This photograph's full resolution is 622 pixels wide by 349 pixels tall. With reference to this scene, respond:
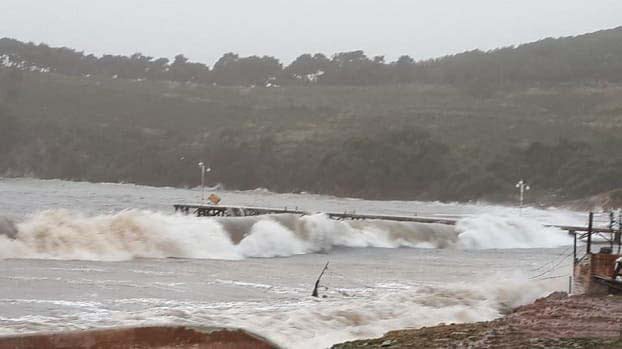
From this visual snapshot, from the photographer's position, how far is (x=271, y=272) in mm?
32438

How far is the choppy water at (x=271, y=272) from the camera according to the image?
64.0 ft

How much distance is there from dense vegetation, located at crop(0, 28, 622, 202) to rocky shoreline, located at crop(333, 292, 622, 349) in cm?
10634

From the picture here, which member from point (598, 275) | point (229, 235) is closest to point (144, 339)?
point (598, 275)

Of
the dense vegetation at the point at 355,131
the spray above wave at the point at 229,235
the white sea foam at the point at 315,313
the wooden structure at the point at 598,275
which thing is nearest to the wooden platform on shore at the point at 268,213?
the spray above wave at the point at 229,235

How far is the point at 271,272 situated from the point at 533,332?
17.1 m

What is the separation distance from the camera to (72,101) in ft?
598

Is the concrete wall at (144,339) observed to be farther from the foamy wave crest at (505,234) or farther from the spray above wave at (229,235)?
the foamy wave crest at (505,234)

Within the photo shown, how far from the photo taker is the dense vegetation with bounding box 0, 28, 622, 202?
452 feet

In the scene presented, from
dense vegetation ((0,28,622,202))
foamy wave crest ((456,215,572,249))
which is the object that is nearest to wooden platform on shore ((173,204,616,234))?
foamy wave crest ((456,215,572,249))

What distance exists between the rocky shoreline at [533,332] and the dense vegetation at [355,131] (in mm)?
106343

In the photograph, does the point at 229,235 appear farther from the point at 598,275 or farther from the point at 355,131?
the point at 355,131

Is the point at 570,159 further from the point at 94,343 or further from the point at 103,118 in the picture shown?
the point at 94,343

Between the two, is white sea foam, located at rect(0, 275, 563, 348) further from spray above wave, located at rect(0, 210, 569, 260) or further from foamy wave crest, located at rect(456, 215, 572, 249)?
foamy wave crest, located at rect(456, 215, 572, 249)

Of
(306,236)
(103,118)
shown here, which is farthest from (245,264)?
(103,118)
